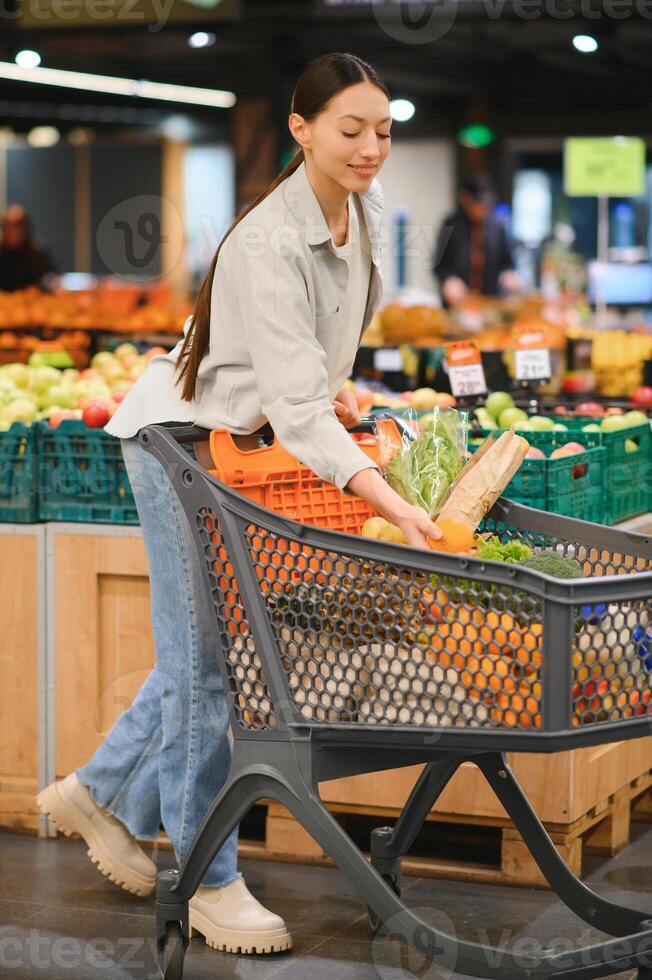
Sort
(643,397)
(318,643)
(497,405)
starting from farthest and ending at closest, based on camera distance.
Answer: (643,397), (497,405), (318,643)

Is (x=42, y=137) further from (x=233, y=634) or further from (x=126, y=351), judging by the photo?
(x=233, y=634)

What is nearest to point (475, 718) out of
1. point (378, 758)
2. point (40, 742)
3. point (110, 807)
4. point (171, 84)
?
point (378, 758)

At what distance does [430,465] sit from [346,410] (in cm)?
31

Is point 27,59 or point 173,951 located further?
point 27,59

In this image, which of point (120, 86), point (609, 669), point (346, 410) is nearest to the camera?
point (609, 669)

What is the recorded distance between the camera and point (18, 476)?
4020 millimetres

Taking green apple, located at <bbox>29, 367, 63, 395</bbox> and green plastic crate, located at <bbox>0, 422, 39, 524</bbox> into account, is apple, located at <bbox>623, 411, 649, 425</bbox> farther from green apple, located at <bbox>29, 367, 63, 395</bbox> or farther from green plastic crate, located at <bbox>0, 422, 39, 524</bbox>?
green apple, located at <bbox>29, 367, 63, 395</bbox>

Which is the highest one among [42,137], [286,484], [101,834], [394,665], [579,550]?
[42,137]

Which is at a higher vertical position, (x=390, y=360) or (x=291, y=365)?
(x=390, y=360)

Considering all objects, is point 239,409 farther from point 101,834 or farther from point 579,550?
point 101,834

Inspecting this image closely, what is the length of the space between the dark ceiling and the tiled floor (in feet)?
18.3

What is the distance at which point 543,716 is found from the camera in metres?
2.36

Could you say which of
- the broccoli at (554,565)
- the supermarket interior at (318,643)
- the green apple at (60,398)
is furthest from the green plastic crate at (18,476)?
the broccoli at (554,565)
